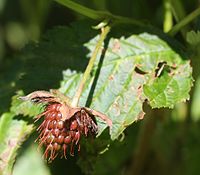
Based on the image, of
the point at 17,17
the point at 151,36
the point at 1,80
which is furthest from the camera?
the point at 17,17

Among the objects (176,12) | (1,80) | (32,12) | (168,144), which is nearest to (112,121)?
(176,12)

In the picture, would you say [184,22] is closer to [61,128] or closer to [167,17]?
[167,17]

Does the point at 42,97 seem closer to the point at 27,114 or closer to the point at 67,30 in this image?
the point at 27,114

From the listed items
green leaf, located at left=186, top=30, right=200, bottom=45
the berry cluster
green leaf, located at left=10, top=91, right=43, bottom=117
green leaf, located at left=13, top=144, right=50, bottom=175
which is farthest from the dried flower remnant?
green leaf, located at left=13, top=144, right=50, bottom=175

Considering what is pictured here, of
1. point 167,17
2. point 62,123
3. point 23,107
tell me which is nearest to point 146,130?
point 167,17

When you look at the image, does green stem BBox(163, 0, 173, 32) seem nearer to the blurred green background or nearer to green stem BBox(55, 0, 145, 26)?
the blurred green background

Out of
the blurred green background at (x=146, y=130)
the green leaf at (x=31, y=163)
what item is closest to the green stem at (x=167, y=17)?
the blurred green background at (x=146, y=130)
